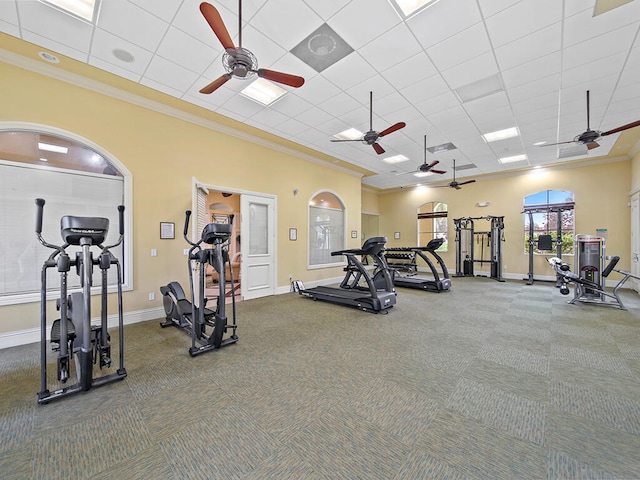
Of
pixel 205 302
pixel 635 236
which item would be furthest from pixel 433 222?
pixel 205 302

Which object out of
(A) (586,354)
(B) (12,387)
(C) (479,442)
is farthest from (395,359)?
(B) (12,387)

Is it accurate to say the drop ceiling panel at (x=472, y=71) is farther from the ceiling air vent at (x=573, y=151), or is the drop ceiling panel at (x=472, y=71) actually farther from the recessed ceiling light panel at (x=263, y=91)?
the ceiling air vent at (x=573, y=151)

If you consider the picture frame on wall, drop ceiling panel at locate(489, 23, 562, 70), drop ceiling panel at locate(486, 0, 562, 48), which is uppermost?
drop ceiling panel at locate(486, 0, 562, 48)

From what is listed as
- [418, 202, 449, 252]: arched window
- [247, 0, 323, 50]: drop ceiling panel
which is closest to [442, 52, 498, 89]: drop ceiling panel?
[247, 0, 323, 50]: drop ceiling panel

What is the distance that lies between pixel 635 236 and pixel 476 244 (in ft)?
12.2

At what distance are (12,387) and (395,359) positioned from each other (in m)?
3.70

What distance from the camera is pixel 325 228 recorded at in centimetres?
793

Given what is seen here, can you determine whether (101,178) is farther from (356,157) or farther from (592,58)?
(592,58)

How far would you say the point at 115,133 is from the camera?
13.7ft

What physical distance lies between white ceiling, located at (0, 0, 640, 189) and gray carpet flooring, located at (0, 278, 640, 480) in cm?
364

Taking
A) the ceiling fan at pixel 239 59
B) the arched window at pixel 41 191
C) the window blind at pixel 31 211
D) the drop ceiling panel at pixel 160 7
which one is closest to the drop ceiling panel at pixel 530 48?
the ceiling fan at pixel 239 59

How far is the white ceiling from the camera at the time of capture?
9.06 ft

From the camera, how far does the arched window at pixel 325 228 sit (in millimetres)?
7531

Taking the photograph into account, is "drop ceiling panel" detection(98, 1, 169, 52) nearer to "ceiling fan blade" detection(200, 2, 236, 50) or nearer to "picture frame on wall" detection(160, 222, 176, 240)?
"ceiling fan blade" detection(200, 2, 236, 50)
